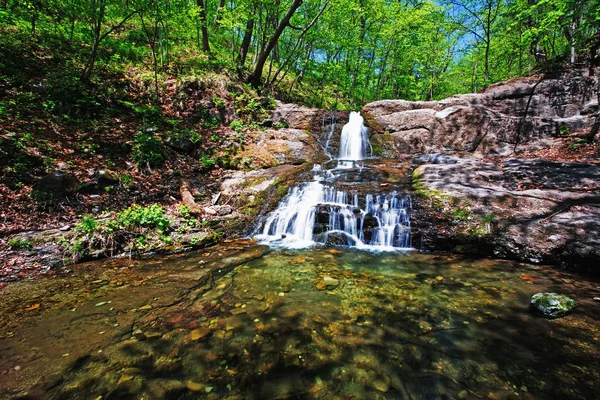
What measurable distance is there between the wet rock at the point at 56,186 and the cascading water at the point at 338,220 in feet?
14.9

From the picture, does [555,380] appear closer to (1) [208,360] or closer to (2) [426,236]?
(1) [208,360]

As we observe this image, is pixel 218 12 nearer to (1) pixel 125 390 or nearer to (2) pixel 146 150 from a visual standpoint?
(2) pixel 146 150

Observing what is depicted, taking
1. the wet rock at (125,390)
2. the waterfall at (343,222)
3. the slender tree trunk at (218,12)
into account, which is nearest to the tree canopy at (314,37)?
the slender tree trunk at (218,12)

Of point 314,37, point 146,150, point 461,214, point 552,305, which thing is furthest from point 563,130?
point 146,150

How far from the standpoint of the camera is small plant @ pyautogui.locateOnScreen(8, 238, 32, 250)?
4.63 metres

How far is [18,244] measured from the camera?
466 cm

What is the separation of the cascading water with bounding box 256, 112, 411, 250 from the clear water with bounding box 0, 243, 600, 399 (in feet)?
5.85

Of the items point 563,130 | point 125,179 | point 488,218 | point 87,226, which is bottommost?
point 87,226

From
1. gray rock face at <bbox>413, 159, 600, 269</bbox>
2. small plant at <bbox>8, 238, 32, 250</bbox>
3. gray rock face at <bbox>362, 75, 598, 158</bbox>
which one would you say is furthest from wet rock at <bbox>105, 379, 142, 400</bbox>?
gray rock face at <bbox>362, 75, 598, 158</bbox>

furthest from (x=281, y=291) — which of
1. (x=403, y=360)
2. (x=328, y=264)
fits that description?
(x=403, y=360)

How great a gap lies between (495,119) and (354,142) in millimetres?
6274

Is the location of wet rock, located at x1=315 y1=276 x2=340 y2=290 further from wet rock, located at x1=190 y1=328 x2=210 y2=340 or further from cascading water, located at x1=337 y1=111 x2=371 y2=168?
cascading water, located at x1=337 y1=111 x2=371 y2=168

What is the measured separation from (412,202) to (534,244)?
260 cm

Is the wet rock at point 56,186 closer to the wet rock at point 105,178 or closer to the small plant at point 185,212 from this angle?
the wet rock at point 105,178
